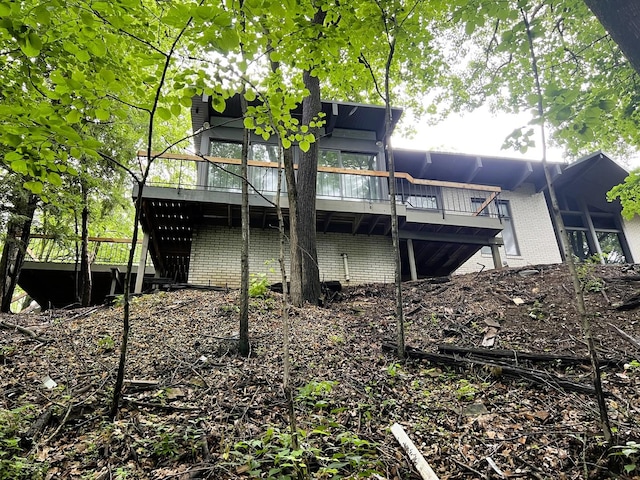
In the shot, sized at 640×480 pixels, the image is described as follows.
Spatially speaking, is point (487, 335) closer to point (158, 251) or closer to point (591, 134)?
point (591, 134)

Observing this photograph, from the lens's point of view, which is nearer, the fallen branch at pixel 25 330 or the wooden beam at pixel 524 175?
the fallen branch at pixel 25 330

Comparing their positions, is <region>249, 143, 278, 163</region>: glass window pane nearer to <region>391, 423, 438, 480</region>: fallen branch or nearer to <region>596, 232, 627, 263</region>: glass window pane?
<region>391, 423, 438, 480</region>: fallen branch

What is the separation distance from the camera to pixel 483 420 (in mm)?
3199

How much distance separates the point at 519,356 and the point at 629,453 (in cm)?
194

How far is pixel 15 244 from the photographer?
28.1ft

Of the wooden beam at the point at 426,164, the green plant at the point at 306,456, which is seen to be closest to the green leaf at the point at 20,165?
the green plant at the point at 306,456

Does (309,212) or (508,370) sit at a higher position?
(309,212)

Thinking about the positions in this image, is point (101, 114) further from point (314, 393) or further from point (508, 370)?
point (508, 370)

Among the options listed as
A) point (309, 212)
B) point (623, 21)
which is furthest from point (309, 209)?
point (623, 21)

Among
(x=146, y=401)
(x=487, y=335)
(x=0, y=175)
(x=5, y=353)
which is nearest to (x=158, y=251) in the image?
(x=0, y=175)

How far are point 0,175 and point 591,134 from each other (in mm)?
11258

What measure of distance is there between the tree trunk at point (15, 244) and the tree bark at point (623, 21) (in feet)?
33.9

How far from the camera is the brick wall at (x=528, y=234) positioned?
13.1 meters

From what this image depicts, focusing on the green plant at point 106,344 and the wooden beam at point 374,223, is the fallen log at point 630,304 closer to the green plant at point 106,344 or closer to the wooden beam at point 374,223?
the wooden beam at point 374,223
